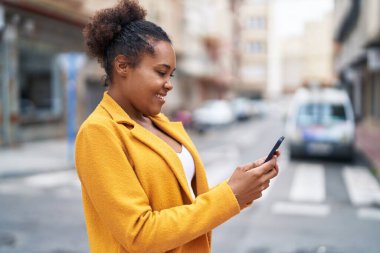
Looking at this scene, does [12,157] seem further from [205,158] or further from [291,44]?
[291,44]

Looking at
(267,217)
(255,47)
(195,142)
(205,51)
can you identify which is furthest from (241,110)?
(255,47)

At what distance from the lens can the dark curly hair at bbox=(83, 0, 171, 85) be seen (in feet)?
4.88

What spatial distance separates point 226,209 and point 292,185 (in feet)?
27.2

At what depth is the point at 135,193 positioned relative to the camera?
135 centimetres

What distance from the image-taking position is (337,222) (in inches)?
256

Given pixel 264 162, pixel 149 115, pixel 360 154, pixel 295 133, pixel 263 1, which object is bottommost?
pixel 360 154

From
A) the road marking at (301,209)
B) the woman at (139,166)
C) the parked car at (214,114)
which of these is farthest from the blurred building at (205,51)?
the woman at (139,166)

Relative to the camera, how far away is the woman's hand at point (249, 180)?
4.66ft

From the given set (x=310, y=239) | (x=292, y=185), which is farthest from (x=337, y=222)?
(x=292, y=185)

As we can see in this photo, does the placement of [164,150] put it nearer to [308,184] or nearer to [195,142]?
[308,184]

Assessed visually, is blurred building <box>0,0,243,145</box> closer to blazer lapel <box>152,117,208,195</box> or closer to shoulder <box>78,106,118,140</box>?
blazer lapel <box>152,117,208,195</box>

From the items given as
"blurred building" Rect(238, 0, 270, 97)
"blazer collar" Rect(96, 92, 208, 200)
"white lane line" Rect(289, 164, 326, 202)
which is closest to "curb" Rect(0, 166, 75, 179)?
"white lane line" Rect(289, 164, 326, 202)

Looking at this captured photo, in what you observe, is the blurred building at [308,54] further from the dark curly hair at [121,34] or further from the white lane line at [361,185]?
the dark curly hair at [121,34]

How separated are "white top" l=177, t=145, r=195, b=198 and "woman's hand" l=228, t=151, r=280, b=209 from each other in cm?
17
